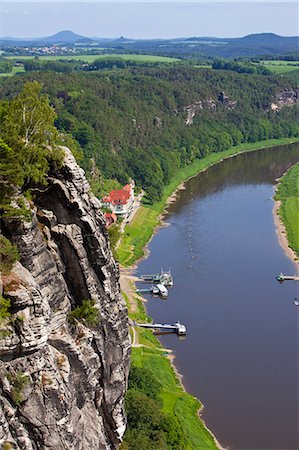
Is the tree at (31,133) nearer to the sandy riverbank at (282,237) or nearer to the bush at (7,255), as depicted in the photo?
the bush at (7,255)

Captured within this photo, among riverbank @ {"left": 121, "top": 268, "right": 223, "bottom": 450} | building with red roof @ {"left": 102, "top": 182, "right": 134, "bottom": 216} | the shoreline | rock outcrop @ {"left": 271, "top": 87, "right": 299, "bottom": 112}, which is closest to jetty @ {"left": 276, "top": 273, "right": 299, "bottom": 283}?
the shoreline

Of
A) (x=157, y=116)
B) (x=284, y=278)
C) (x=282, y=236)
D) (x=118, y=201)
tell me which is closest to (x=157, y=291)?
(x=284, y=278)

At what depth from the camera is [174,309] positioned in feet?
192

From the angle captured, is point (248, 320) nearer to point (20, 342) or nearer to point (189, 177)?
point (20, 342)

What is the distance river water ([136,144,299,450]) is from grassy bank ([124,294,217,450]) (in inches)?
40.9

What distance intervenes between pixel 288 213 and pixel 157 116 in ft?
176

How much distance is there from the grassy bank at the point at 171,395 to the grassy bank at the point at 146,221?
2023cm

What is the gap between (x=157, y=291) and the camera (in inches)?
2420

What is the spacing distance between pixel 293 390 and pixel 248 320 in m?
11.0

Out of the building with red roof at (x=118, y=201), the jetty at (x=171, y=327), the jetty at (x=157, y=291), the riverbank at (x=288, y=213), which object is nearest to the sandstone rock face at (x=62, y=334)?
the jetty at (x=171, y=327)

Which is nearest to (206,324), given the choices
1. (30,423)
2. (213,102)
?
(30,423)

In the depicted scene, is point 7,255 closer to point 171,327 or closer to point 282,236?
point 171,327

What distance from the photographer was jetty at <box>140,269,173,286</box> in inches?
2495

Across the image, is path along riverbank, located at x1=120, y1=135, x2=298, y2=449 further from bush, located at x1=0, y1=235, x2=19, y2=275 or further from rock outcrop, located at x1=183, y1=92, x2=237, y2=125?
rock outcrop, located at x1=183, y1=92, x2=237, y2=125
